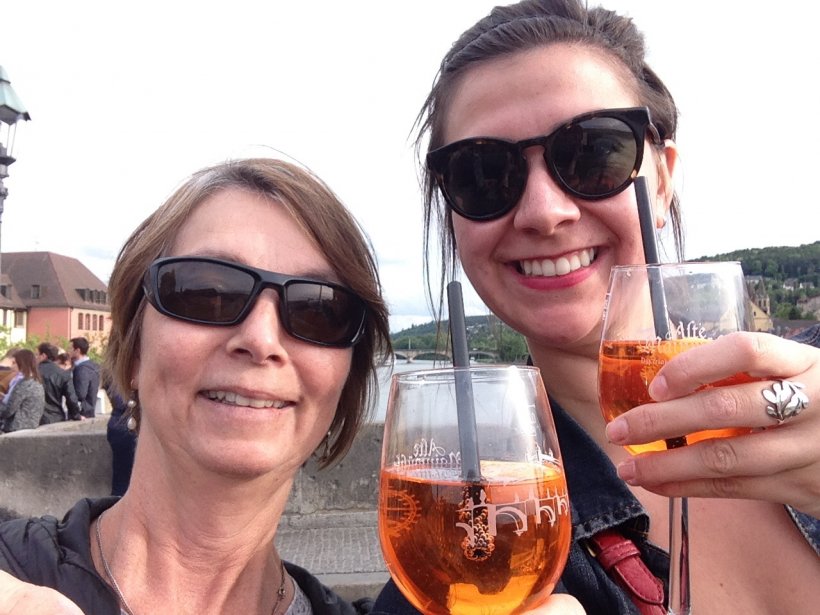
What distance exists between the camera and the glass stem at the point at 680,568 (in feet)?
4.19

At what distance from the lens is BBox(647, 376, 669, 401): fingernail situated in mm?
1153

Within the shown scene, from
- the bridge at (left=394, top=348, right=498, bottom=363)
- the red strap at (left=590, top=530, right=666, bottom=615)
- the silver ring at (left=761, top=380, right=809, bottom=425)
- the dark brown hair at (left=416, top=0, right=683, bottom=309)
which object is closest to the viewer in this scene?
the silver ring at (left=761, top=380, right=809, bottom=425)

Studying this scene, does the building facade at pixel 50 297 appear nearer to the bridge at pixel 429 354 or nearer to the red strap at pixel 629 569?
the bridge at pixel 429 354

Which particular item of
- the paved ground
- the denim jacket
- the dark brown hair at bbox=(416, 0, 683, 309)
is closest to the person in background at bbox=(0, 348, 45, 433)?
the paved ground

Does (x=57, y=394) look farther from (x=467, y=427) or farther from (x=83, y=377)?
(x=467, y=427)

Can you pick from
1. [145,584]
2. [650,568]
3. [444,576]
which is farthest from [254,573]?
[650,568]

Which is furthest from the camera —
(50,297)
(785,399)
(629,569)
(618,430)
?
(50,297)

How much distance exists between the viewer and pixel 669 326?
1.28 metres

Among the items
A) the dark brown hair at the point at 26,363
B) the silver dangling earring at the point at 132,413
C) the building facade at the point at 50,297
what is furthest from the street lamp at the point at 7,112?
the building facade at the point at 50,297

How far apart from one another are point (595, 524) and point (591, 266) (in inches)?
27.8

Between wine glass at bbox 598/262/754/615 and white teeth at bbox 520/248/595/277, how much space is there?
1.36 ft

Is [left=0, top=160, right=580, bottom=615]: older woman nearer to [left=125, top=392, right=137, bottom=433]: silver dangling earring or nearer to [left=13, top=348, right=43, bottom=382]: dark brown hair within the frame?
[left=125, top=392, right=137, bottom=433]: silver dangling earring

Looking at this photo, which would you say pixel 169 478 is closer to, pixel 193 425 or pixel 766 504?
pixel 193 425

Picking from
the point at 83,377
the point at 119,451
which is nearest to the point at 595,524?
the point at 119,451
